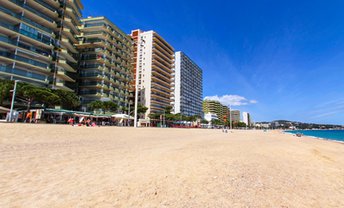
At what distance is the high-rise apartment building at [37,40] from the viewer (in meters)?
40.0

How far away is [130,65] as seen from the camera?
76562mm

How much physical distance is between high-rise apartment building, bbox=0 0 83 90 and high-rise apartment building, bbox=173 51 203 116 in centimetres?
6664

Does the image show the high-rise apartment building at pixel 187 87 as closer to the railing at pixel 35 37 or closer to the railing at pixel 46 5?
the railing at pixel 35 37

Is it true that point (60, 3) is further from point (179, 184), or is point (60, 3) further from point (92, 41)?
point (179, 184)

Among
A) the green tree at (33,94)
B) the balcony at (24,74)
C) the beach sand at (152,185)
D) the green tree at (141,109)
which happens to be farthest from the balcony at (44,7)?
the beach sand at (152,185)

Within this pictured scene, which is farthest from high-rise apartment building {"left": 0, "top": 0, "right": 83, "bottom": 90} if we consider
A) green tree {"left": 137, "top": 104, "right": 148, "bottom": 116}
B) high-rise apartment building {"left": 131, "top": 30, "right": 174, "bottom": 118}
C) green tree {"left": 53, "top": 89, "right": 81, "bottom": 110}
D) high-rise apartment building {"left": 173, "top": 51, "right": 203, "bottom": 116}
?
high-rise apartment building {"left": 173, "top": 51, "right": 203, "bottom": 116}

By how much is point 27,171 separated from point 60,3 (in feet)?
198

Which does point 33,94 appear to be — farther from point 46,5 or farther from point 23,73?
point 46,5

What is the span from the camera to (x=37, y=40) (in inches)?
1742

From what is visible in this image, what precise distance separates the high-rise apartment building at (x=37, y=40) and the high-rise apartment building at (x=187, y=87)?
66639 mm

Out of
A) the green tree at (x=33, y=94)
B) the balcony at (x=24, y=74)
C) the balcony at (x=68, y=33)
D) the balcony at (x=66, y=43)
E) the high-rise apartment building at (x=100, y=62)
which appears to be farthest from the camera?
the high-rise apartment building at (x=100, y=62)

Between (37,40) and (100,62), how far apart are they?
18613 mm

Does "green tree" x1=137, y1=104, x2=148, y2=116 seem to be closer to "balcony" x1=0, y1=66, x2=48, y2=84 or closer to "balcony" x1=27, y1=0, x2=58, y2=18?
"balcony" x1=0, y1=66, x2=48, y2=84

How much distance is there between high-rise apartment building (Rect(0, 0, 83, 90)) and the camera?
40000 millimetres
